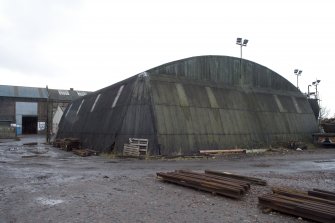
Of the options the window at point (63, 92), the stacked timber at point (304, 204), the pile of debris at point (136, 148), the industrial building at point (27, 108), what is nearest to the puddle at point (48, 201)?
the stacked timber at point (304, 204)

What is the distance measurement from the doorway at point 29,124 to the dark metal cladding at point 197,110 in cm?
4190

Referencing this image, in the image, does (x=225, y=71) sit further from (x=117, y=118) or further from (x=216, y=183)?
(x=216, y=183)

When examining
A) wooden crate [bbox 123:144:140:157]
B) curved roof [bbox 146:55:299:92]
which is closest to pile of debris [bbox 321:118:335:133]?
curved roof [bbox 146:55:299:92]

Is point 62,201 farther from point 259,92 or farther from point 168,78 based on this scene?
point 259,92

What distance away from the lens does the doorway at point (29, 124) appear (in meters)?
73.9

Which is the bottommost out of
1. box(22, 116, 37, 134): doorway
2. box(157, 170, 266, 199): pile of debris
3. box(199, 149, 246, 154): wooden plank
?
box(199, 149, 246, 154): wooden plank

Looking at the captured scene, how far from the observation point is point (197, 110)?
26.5 m

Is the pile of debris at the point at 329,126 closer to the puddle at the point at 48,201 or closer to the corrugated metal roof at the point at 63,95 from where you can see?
the puddle at the point at 48,201

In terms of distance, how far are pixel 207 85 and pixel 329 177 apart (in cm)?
1591

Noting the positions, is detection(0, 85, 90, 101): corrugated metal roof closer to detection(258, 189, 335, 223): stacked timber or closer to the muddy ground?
the muddy ground

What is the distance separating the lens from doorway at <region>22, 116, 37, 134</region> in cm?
7394

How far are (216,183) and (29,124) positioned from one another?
232 feet

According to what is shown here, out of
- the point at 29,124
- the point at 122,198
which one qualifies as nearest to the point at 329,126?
the point at 122,198

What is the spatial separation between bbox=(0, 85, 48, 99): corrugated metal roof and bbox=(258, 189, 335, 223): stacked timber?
243 ft
